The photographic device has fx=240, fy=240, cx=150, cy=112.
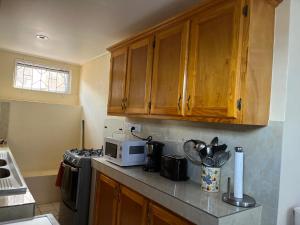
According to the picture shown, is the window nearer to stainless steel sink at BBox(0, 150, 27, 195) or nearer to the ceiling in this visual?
the ceiling

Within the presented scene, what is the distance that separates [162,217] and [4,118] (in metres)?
3.17

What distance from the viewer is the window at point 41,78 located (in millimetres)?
4012

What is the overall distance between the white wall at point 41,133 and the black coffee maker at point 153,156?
240 centimetres

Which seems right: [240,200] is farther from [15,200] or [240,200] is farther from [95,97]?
[95,97]

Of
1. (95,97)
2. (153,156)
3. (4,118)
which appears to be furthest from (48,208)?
(153,156)

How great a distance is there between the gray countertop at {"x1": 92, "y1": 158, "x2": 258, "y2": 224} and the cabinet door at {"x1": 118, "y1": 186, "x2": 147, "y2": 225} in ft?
0.22

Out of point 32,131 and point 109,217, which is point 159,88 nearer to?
point 109,217

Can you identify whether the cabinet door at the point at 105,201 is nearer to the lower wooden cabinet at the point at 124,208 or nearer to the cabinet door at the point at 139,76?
the lower wooden cabinet at the point at 124,208

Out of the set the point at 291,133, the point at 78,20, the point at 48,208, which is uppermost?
the point at 78,20

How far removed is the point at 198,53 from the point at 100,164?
154 cm

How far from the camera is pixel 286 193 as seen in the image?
1.54 meters

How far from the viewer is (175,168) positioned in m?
2.02

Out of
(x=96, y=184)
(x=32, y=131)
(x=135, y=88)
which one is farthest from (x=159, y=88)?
(x=32, y=131)

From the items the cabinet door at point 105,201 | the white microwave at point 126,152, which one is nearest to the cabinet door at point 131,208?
the cabinet door at point 105,201
